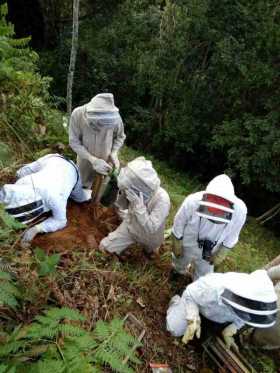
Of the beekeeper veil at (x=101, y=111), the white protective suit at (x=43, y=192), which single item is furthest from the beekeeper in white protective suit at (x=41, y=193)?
the beekeeper veil at (x=101, y=111)

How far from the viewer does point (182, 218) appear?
199 inches

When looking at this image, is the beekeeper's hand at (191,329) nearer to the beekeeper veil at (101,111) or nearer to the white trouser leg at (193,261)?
the white trouser leg at (193,261)

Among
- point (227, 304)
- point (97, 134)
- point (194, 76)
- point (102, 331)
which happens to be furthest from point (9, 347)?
point (194, 76)

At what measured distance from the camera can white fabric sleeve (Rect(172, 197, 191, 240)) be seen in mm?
4980

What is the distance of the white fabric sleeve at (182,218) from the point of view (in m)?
4.98

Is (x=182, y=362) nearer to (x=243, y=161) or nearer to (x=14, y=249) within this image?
(x=14, y=249)

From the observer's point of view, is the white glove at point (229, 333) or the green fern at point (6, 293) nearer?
the green fern at point (6, 293)

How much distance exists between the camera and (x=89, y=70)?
15508mm

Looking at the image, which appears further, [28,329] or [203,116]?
[203,116]

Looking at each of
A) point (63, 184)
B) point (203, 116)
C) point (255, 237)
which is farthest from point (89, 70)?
point (63, 184)

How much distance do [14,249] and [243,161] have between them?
8.07 m

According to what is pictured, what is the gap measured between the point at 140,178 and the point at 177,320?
1.63 metres

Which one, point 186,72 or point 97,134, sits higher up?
point 97,134

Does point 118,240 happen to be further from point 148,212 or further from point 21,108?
point 21,108
